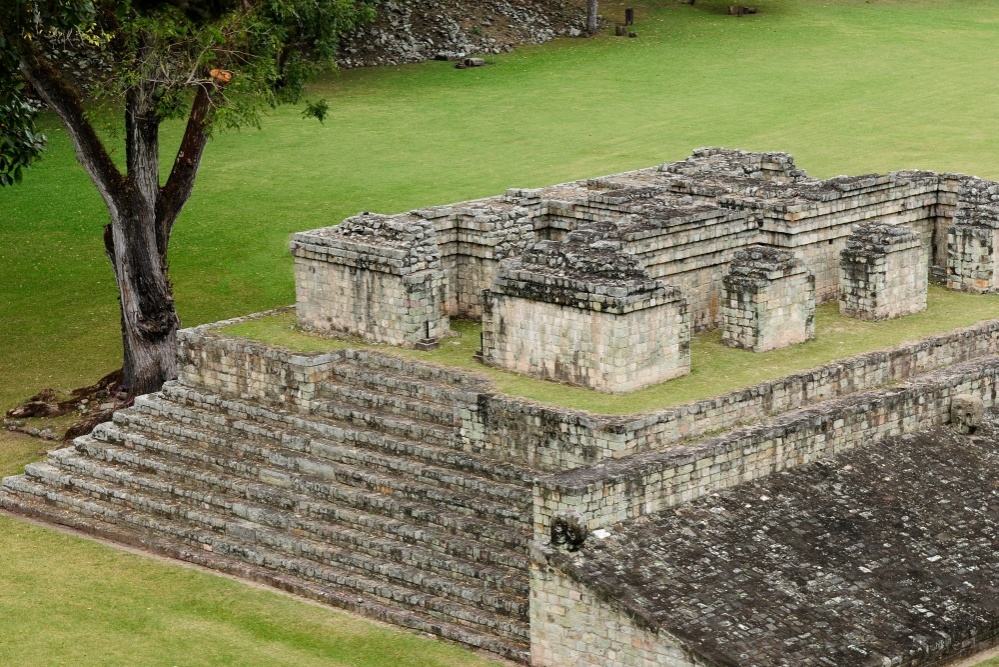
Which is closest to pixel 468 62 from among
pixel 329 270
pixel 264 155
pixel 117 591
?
pixel 264 155

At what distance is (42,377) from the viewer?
96.4ft

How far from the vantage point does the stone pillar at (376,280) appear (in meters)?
23.8

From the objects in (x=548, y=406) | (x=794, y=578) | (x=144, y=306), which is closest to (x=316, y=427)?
(x=548, y=406)

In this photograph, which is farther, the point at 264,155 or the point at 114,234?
the point at 264,155

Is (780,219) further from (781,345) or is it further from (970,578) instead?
(970,578)

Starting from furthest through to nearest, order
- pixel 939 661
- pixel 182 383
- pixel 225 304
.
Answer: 1. pixel 225 304
2. pixel 182 383
3. pixel 939 661

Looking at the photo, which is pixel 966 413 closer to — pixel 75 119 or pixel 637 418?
pixel 637 418

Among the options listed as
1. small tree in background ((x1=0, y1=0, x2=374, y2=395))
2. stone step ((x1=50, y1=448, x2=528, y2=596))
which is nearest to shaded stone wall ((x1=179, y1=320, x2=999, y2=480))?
stone step ((x1=50, y1=448, x2=528, y2=596))

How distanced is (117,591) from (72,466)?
142 inches

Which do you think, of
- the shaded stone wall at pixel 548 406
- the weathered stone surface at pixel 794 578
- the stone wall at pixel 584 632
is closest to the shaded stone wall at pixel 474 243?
the shaded stone wall at pixel 548 406

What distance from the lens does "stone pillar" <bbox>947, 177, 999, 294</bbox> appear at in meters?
25.9

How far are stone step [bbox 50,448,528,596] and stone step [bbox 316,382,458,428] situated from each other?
4.97 feet

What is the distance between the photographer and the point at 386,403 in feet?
74.7

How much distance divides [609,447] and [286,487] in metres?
4.44
